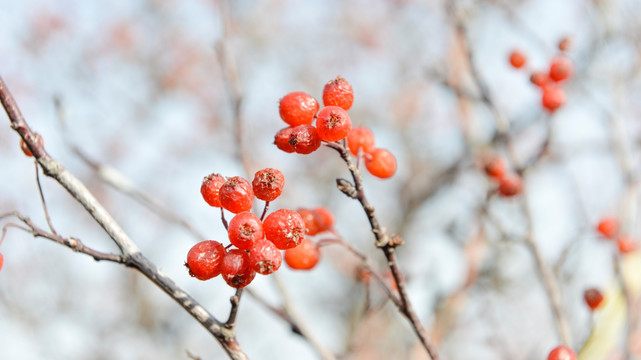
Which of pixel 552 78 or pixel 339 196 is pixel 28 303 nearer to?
pixel 339 196

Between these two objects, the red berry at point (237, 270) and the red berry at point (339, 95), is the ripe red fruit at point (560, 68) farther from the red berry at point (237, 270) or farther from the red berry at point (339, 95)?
the red berry at point (237, 270)

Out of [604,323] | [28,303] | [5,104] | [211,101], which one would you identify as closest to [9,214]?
[5,104]

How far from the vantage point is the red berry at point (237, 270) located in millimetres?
1310

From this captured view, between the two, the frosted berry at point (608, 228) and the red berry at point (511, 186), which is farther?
the frosted berry at point (608, 228)

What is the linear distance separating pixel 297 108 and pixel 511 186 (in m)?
1.92

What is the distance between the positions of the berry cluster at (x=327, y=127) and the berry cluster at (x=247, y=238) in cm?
11

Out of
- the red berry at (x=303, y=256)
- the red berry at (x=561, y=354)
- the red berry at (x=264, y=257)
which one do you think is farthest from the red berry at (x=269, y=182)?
the red berry at (x=561, y=354)

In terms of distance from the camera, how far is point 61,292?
7.69m

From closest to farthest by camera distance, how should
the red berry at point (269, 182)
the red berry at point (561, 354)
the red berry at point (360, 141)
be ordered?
the red berry at point (269, 182)
the red berry at point (561, 354)
the red berry at point (360, 141)

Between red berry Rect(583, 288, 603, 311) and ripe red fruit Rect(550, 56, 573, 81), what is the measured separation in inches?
48.6

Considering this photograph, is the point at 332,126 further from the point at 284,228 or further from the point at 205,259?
the point at 205,259

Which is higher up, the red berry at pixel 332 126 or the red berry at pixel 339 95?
→ the red berry at pixel 339 95

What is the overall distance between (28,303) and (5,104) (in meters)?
6.72

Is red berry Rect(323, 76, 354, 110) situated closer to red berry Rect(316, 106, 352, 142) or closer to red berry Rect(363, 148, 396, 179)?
red berry Rect(316, 106, 352, 142)
